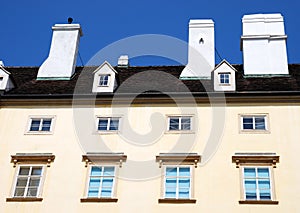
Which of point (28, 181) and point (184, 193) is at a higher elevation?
point (28, 181)

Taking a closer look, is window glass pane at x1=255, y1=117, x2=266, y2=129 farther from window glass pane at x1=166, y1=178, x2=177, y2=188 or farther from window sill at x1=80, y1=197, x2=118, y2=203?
window sill at x1=80, y1=197, x2=118, y2=203

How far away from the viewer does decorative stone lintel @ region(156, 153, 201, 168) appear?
840 inches

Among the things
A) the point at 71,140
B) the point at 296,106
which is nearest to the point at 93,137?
the point at 71,140

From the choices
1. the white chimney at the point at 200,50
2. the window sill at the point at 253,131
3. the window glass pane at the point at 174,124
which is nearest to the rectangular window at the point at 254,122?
the window sill at the point at 253,131

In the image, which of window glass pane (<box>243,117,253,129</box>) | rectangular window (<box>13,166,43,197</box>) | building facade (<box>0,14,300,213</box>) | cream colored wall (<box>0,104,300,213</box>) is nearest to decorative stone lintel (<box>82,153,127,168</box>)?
building facade (<box>0,14,300,213</box>)

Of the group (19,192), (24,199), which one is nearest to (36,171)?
(19,192)

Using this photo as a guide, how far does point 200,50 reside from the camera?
27.5m

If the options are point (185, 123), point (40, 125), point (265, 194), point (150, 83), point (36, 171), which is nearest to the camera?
point (265, 194)

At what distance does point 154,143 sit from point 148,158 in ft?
2.44

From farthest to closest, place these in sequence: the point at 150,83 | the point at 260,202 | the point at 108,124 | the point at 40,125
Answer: the point at 150,83
the point at 40,125
the point at 108,124
the point at 260,202

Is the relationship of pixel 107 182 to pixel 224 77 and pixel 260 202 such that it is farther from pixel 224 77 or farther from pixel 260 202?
pixel 224 77

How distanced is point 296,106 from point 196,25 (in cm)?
814

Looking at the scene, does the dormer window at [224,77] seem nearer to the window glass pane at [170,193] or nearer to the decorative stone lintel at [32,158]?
the window glass pane at [170,193]

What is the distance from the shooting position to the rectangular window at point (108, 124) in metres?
22.9
